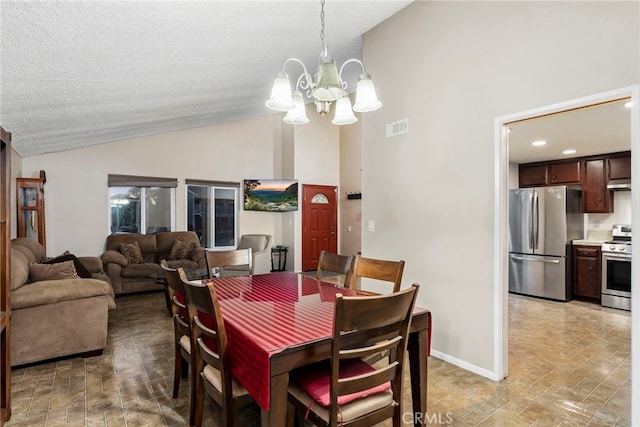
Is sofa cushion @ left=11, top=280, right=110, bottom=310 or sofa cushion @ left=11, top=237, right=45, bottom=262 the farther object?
sofa cushion @ left=11, top=237, right=45, bottom=262

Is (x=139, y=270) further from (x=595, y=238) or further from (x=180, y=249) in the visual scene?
(x=595, y=238)

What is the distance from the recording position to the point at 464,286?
2.76 m

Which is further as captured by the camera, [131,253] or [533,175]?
[533,175]

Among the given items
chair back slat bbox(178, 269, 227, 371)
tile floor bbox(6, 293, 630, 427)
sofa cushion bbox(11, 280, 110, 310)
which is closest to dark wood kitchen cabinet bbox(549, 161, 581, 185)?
tile floor bbox(6, 293, 630, 427)

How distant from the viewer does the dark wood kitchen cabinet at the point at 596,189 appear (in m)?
4.93

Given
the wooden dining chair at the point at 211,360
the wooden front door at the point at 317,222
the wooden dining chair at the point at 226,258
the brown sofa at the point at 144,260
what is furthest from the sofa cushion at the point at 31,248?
the wooden front door at the point at 317,222

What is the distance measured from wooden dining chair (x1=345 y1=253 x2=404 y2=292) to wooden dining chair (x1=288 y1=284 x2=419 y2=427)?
2.34ft

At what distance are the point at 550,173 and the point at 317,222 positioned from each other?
466 cm

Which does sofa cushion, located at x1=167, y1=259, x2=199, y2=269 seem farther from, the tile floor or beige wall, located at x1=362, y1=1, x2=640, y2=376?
beige wall, located at x1=362, y1=1, x2=640, y2=376

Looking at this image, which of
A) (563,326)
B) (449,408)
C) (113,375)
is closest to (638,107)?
(449,408)

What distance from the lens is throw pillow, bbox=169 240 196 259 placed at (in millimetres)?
5762

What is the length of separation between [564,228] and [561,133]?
1661 mm

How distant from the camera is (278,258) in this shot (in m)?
7.70

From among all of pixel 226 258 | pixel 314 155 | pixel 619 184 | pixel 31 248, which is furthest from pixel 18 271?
pixel 619 184
